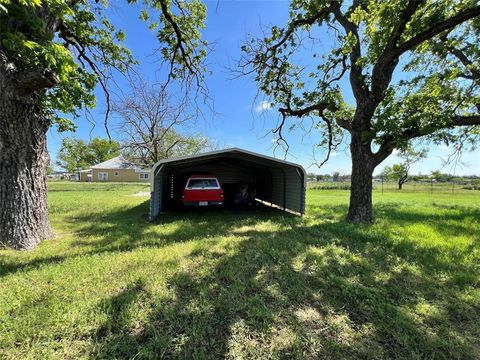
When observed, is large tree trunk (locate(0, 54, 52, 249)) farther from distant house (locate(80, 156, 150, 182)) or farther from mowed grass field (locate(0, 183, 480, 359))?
distant house (locate(80, 156, 150, 182))

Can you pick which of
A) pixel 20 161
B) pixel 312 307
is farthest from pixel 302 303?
pixel 20 161

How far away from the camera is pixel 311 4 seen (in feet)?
24.4

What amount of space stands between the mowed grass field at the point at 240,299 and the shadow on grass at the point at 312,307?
15 mm

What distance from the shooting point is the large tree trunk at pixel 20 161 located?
477 centimetres

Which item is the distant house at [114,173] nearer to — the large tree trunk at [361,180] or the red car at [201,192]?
the red car at [201,192]

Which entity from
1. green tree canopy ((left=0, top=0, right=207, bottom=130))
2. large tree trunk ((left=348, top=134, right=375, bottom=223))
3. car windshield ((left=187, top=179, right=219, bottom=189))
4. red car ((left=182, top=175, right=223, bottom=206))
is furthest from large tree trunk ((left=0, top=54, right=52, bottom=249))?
large tree trunk ((left=348, top=134, right=375, bottom=223))

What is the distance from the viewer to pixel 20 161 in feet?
16.6

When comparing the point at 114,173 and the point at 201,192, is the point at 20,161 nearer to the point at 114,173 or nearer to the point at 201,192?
the point at 201,192

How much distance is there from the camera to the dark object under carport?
9.06 m

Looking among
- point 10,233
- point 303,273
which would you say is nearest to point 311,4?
point 303,273

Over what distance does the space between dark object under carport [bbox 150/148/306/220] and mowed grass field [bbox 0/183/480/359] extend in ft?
12.5

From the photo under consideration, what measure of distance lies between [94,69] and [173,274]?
7749 mm

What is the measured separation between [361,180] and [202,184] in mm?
6286

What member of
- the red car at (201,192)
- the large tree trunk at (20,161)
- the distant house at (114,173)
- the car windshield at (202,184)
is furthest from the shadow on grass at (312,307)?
the distant house at (114,173)
